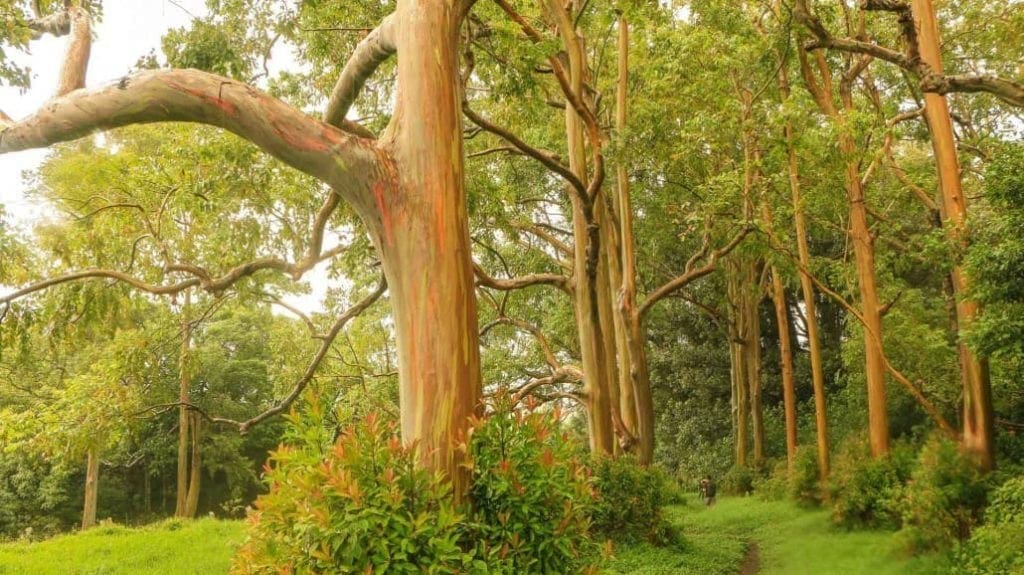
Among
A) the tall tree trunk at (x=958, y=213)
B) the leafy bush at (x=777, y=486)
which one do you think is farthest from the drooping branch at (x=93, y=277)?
the leafy bush at (x=777, y=486)

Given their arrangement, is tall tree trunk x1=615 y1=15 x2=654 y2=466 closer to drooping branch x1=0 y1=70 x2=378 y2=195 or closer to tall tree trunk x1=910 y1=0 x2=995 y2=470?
tall tree trunk x1=910 y1=0 x2=995 y2=470

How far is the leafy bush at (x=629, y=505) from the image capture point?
10422mm

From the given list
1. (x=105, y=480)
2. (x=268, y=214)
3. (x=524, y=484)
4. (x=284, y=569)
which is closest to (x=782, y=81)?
(x=268, y=214)

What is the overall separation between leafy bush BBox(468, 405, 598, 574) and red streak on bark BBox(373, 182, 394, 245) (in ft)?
4.17

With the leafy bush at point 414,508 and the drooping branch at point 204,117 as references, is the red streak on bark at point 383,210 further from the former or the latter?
the leafy bush at point 414,508

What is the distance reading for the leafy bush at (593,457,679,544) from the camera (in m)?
10.4

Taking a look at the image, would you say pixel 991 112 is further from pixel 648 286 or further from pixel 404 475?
pixel 404 475

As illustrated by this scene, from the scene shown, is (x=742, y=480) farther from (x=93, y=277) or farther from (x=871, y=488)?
(x=93, y=277)

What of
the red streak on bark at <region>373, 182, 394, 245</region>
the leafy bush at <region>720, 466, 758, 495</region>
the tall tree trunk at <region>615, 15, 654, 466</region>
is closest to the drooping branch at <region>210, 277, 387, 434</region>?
the red streak on bark at <region>373, 182, 394, 245</region>

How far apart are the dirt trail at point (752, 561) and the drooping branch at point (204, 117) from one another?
8909mm

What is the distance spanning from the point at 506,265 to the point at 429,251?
8269 mm

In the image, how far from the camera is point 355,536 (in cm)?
310

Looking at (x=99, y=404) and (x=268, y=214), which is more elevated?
(x=268, y=214)

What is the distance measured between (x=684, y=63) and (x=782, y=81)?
4.55 metres
